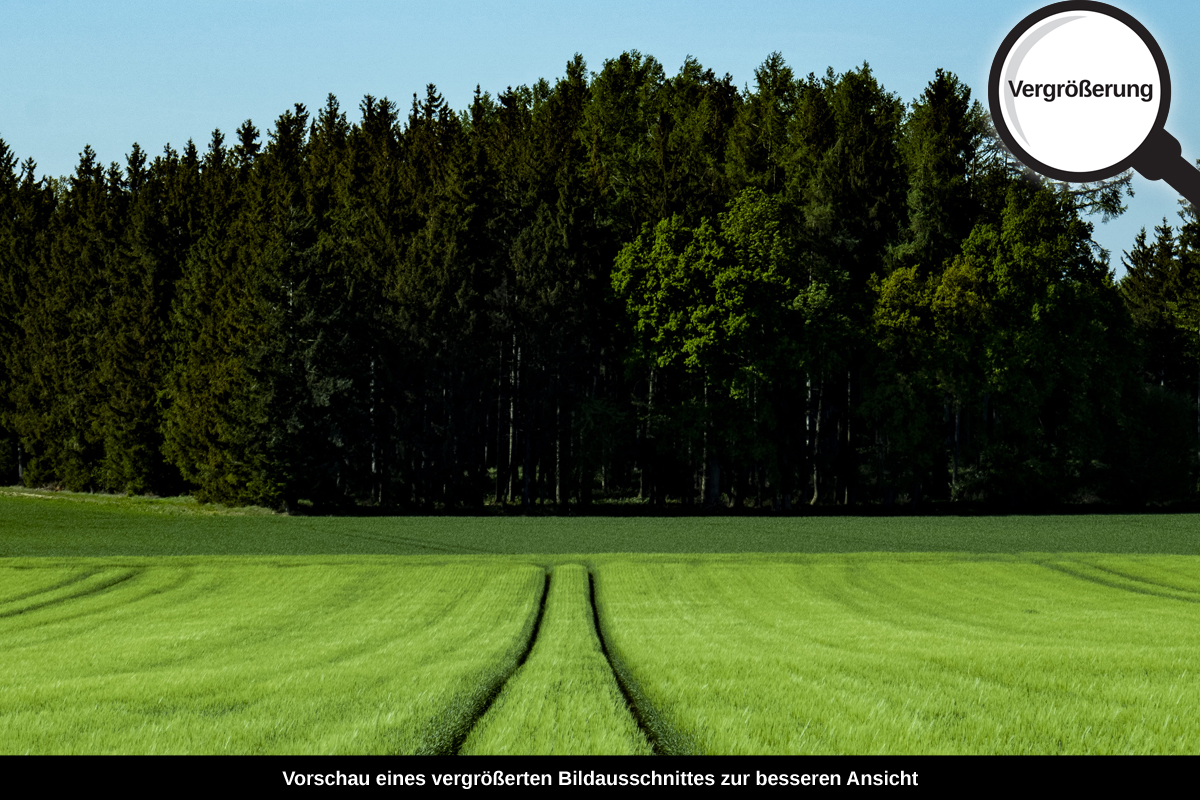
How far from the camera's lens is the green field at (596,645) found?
838cm

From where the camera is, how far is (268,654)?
14.6 meters

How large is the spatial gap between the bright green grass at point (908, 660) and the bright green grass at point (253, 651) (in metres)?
1.95

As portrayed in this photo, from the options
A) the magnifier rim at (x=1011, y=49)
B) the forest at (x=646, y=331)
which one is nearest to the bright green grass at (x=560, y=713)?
the magnifier rim at (x=1011, y=49)

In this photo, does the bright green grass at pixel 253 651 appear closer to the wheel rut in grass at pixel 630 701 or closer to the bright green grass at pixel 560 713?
the bright green grass at pixel 560 713

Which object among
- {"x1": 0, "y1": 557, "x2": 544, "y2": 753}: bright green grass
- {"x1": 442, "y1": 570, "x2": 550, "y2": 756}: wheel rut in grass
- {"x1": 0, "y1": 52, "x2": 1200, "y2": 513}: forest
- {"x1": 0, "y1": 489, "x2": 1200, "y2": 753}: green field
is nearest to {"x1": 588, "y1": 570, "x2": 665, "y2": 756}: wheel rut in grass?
{"x1": 0, "y1": 489, "x2": 1200, "y2": 753}: green field

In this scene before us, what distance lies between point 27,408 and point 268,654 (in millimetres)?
66676

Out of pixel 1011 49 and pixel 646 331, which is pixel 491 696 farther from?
pixel 646 331

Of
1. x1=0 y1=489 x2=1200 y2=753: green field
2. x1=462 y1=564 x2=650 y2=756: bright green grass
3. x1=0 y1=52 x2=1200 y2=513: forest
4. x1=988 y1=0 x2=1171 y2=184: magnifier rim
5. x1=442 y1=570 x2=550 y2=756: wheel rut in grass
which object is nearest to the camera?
x1=988 y1=0 x2=1171 y2=184: magnifier rim

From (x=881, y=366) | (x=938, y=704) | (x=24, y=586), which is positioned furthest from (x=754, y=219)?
(x=938, y=704)

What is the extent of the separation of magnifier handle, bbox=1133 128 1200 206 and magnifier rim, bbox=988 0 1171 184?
0.24 ft

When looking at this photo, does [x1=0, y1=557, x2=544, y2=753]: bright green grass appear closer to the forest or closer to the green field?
the green field

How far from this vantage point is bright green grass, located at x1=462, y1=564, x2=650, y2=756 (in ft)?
25.9

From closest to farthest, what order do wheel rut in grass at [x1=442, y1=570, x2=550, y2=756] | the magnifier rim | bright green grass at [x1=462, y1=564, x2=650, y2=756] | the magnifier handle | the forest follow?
the magnifier handle
the magnifier rim
bright green grass at [x1=462, y1=564, x2=650, y2=756]
wheel rut in grass at [x1=442, y1=570, x2=550, y2=756]
the forest
